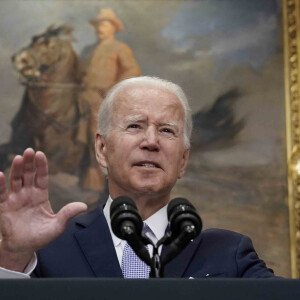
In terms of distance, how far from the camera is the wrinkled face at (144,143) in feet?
9.76

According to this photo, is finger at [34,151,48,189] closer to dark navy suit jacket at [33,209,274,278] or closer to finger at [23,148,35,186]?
finger at [23,148,35,186]

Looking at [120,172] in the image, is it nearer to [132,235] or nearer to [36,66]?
[132,235]

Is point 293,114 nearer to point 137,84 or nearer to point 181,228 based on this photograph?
point 137,84

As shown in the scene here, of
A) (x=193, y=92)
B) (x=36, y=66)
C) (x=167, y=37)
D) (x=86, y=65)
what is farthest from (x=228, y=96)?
(x=36, y=66)

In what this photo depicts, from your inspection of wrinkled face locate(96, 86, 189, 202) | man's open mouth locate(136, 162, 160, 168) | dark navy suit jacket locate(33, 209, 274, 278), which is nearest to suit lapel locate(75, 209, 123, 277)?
dark navy suit jacket locate(33, 209, 274, 278)

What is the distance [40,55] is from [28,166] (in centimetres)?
469

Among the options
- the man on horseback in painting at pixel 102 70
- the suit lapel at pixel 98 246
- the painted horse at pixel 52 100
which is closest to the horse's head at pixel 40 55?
the painted horse at pixel 52 100

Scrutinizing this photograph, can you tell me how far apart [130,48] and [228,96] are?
1070 millimetres

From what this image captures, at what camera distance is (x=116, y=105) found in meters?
3.19

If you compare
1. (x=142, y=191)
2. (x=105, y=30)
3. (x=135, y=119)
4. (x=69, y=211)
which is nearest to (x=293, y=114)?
(x=105, y=30)

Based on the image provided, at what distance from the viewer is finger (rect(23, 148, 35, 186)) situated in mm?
2309

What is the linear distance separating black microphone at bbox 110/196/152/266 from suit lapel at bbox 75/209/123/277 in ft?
2.70

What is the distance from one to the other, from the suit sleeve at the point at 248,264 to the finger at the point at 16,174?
0.99 metres

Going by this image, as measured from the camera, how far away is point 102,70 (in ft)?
22.8
